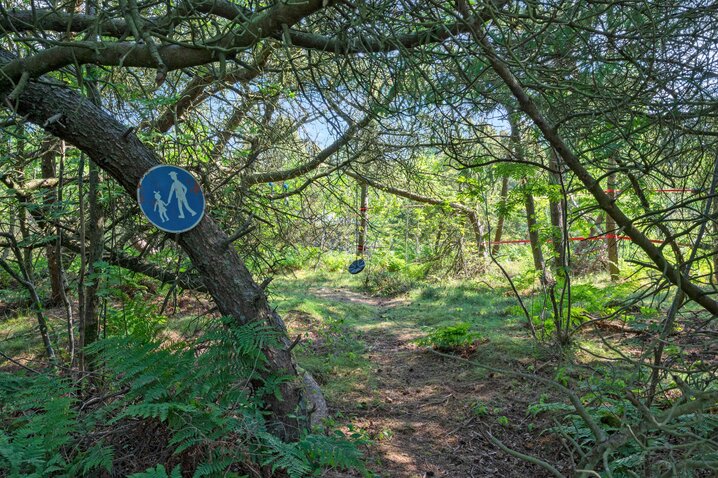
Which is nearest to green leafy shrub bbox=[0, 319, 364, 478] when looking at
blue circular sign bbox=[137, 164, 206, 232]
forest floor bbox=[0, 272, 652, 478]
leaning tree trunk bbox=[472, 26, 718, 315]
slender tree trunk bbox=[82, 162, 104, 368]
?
forest floor bbox=[0, 272, 652, 478]

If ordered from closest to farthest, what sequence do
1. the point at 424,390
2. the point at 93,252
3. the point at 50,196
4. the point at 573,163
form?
1. the point at 573,163
2. the point at 93,252
3. the point at 50,196
4. the point at 424,390

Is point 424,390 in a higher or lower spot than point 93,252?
lower

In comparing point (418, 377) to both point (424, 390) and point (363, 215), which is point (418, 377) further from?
point (363, 215)

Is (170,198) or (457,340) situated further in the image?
(457,340)

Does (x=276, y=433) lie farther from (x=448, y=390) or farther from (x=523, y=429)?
(x=448, y=390)

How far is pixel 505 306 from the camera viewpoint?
29.2 ft

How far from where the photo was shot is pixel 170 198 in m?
3.15

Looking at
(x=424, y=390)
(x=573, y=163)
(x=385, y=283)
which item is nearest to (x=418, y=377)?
(x=424, y=390)

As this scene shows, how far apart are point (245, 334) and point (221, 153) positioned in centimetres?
258

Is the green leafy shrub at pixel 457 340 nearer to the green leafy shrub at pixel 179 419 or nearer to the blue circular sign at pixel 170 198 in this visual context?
the green leafy shrub at pixel 179 419

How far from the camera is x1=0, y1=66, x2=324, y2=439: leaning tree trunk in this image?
10.2 feet

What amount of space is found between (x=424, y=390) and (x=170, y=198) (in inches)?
145

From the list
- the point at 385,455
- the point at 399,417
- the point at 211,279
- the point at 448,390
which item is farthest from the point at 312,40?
the point at 448,390

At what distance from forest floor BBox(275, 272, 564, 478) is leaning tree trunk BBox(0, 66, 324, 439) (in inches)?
25.1
